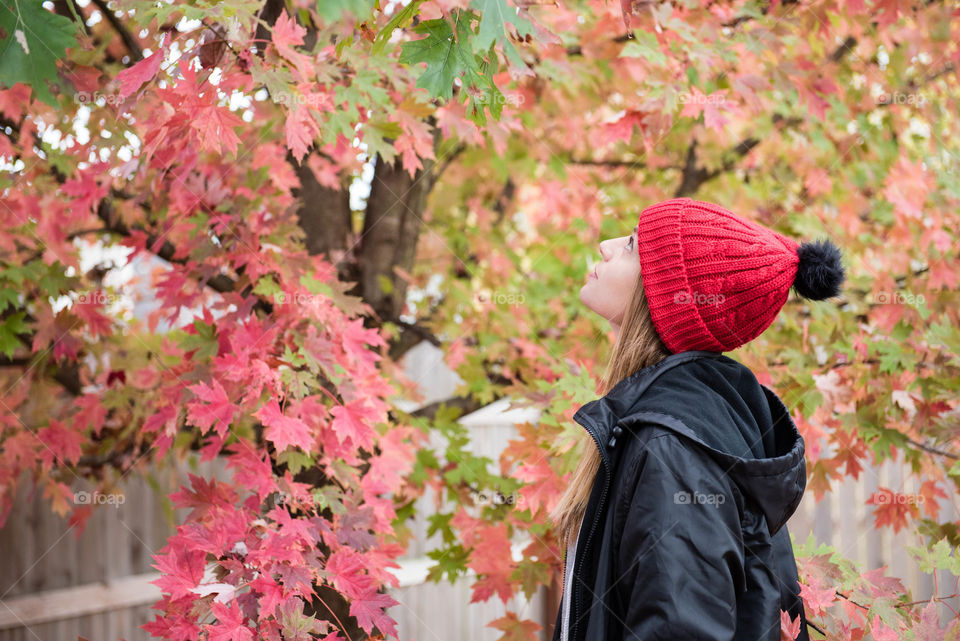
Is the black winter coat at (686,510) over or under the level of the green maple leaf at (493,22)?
under

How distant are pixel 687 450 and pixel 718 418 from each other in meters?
0.15

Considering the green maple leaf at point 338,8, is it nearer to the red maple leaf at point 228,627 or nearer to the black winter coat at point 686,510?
the black winter coat at point 686,510

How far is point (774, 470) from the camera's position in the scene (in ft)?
4.83

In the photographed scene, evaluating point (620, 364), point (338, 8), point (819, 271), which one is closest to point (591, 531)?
point (620, 364)

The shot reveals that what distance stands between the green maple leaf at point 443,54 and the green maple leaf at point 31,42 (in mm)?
674

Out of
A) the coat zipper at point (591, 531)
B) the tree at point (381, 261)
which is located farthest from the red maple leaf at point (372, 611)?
the coat zipper at point (591, 531)

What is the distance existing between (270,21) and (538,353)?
162cm

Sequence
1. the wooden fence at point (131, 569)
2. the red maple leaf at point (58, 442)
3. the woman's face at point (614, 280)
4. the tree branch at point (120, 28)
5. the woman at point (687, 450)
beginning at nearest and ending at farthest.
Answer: the woman at point (687, 450) < the woman's face at point (614, 280) < the tree branch at point (120, 28) < the red maple leaf at point (58, 442) < the wooden fence at point (131, 569)

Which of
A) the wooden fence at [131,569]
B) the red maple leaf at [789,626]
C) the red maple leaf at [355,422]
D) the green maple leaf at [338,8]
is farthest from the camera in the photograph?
the wooden fence at [131,569]

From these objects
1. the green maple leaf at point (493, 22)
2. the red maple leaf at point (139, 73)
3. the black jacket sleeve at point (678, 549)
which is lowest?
the black jacket sleeve at point (678, 549)

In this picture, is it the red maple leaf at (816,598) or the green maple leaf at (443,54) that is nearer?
the green maple leaf at (443,54)

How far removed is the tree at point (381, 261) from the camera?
6.33ft

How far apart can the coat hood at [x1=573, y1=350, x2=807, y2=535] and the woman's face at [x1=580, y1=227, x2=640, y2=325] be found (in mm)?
189

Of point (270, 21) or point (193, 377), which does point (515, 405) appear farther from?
point (270, 21)
